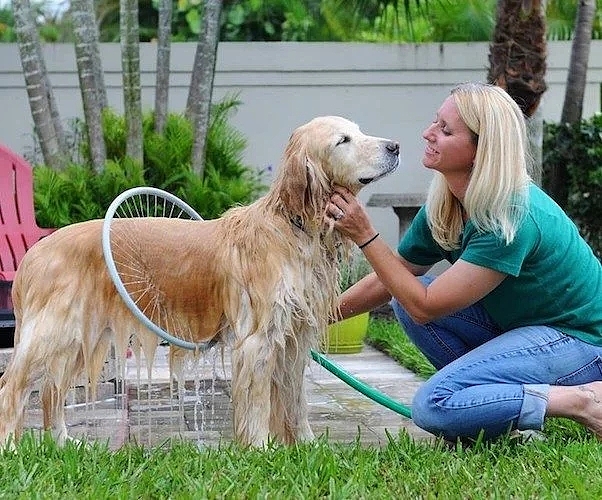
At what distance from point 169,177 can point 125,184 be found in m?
0.45

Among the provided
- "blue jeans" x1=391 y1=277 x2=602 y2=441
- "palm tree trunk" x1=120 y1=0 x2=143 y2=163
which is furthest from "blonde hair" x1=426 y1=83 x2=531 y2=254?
"palm tree trunk" x1=120 y1=0 x2=143 y2=163

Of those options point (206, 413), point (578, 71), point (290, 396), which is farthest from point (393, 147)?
point (578, 71)

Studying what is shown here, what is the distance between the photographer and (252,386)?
12.5 ft

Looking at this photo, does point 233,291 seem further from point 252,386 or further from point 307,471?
point 307,471

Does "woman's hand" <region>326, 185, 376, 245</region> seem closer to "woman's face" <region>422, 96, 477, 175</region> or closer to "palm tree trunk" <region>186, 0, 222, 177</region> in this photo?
"woman's face" <region>422, 96, 477, 175</region>

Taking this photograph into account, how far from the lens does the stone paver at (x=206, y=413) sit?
4.50 m

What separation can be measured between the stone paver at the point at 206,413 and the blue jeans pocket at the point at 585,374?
712 millimetres

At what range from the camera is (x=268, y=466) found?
10.9 feet

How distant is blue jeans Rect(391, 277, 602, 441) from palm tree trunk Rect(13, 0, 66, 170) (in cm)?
472

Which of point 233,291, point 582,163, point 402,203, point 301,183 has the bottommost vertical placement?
point 402,203

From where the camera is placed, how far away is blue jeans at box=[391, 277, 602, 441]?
12.1 ft

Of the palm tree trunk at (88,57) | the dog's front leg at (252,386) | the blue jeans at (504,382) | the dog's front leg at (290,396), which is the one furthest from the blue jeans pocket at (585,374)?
the palm tree trunk at (88,57)

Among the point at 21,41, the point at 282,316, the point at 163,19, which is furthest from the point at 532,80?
the point at 282,316

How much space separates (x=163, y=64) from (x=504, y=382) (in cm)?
518
